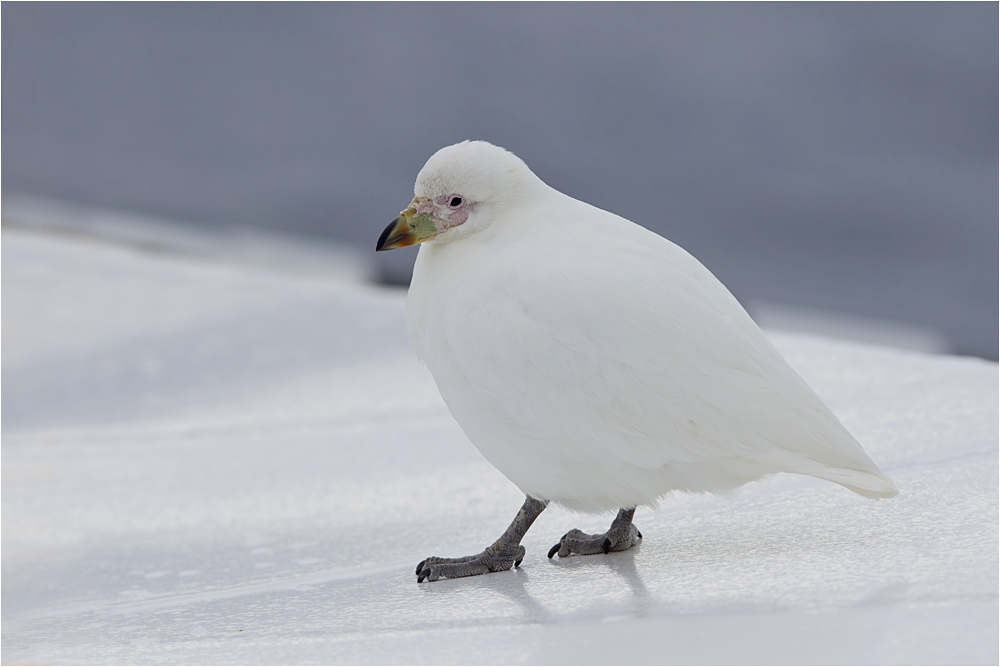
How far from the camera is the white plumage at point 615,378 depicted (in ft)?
5.32

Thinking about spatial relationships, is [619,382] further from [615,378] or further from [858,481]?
[858,481]

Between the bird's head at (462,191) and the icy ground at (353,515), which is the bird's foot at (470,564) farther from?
the bird's head at (462,191)

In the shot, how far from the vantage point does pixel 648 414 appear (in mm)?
1612

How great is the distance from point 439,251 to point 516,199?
6.3 inches

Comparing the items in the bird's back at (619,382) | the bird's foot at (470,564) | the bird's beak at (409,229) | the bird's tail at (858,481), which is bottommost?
the bird's foot at (470,564)

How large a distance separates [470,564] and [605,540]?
0.22m

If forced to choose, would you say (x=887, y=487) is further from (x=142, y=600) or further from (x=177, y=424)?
(x=177, y=424)

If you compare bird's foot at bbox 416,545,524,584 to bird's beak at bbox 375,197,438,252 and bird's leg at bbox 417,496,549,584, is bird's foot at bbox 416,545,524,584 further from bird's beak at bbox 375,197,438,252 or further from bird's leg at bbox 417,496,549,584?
bird's beak at bbox 375,197,438,252

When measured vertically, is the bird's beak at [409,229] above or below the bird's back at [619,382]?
above

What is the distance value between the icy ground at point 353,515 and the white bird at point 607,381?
126 mm

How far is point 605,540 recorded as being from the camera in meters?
1.84

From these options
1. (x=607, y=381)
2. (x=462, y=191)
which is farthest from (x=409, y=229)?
(x=607, y=381)

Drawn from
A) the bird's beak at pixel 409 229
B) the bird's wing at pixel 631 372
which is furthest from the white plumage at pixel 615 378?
the bird's beak at pixel 409 229

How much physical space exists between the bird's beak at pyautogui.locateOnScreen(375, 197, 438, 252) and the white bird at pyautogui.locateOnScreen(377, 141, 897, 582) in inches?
3.7
